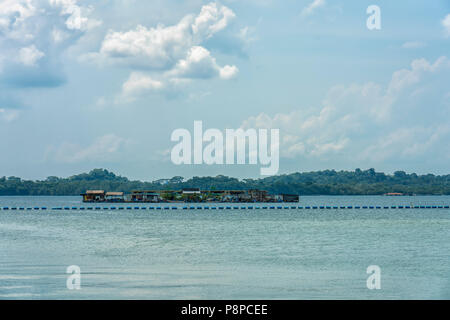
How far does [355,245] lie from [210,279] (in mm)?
24010

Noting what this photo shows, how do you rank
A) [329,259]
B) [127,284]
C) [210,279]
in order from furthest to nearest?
[329,259]
[210,279]
[127,284]

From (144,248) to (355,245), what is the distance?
18.2 metres

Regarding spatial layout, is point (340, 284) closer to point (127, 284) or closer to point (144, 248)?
point (127, 284)

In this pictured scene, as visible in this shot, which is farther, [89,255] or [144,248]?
[144,248]

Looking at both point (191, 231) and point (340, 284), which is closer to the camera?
point (340, 284)

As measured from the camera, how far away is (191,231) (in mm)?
72875
